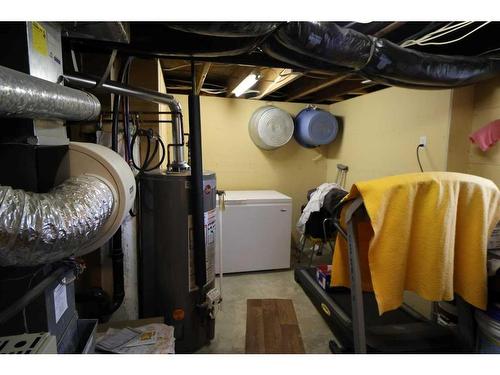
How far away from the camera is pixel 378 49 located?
1494mm

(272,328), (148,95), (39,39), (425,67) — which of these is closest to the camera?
(39,39)

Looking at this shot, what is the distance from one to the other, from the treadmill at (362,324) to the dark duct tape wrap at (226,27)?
91cm

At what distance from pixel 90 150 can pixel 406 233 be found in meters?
1.40

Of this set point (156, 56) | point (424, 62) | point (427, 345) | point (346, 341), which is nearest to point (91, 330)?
point (156, 56)

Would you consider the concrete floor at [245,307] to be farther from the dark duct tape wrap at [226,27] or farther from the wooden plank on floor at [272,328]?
the dark duct tape wrap at [226,27]

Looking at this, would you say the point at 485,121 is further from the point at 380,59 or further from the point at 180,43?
the point at 180,43

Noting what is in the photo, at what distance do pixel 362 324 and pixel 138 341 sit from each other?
123 centimetres

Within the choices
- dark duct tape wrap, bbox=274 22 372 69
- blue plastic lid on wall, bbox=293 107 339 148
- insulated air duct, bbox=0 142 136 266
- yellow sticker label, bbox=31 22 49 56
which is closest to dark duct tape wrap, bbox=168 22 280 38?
dark duct tape wrap, bbox=274 22 372 69

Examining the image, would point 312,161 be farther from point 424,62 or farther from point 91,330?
point 91,330

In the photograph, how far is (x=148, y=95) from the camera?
1.50m

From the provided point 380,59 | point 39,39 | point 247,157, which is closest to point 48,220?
point 39,39

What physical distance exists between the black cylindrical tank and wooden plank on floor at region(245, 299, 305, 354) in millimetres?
456

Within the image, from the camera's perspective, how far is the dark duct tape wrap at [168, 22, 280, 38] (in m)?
1.02

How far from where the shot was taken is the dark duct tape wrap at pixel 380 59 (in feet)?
4.02
